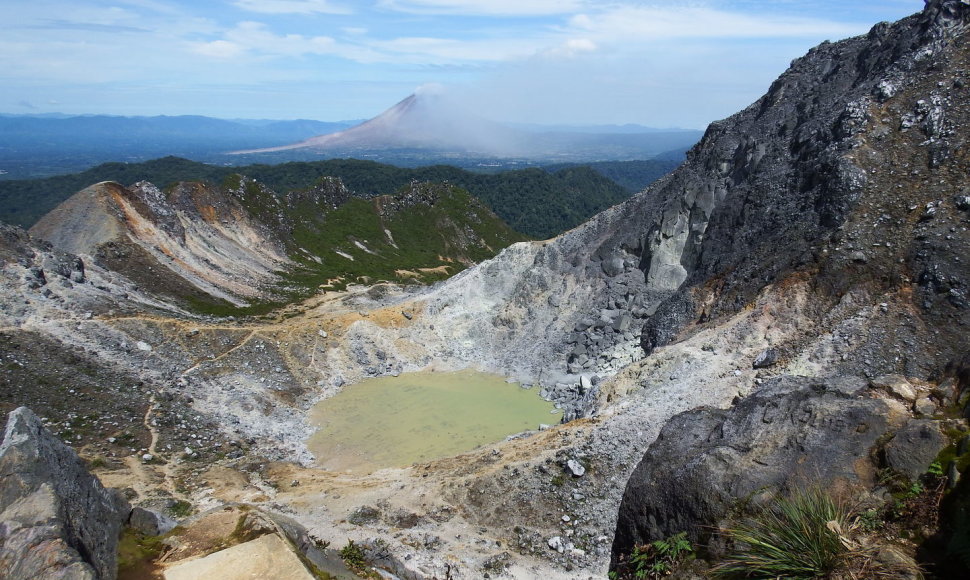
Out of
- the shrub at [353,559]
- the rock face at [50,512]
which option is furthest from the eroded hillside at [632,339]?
the rock face at [50,512]

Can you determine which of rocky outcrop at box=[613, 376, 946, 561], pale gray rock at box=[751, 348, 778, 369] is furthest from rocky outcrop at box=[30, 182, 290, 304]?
rocky outcrop at box=[613, 376, 946, 561]

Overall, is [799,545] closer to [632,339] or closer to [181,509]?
[181,509]

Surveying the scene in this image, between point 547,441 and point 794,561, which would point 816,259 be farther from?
point 794,561

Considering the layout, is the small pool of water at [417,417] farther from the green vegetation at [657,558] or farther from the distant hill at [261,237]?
the green vegetation at [657,558]

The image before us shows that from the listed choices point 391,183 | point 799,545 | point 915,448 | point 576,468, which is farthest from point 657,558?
point 391,183

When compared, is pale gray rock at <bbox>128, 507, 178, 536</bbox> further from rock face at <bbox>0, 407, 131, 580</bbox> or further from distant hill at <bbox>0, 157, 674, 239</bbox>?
distant hill at <bbox>0, 157, 674, 239</bbox>
